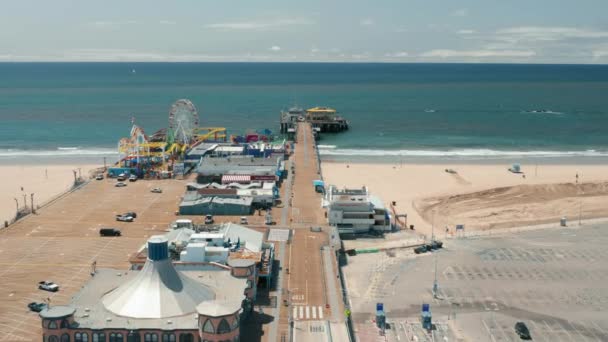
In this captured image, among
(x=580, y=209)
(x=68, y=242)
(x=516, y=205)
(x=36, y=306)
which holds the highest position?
(x=516, y=205)

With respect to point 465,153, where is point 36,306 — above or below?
below

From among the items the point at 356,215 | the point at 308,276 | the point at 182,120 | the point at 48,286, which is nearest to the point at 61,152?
the point at 182,120

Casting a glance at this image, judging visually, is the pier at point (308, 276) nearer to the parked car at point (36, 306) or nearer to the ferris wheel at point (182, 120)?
the parked car at point (36, 306)

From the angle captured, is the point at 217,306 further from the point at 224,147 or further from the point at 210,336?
the point at 224,147

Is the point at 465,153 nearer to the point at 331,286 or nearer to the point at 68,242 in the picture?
the point at 331,286

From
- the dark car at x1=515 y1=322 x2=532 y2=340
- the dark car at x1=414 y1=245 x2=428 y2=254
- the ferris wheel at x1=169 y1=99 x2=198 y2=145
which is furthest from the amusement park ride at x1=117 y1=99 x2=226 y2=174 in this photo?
the dark car at x1=515 y1=322 x2=532 y2=340
